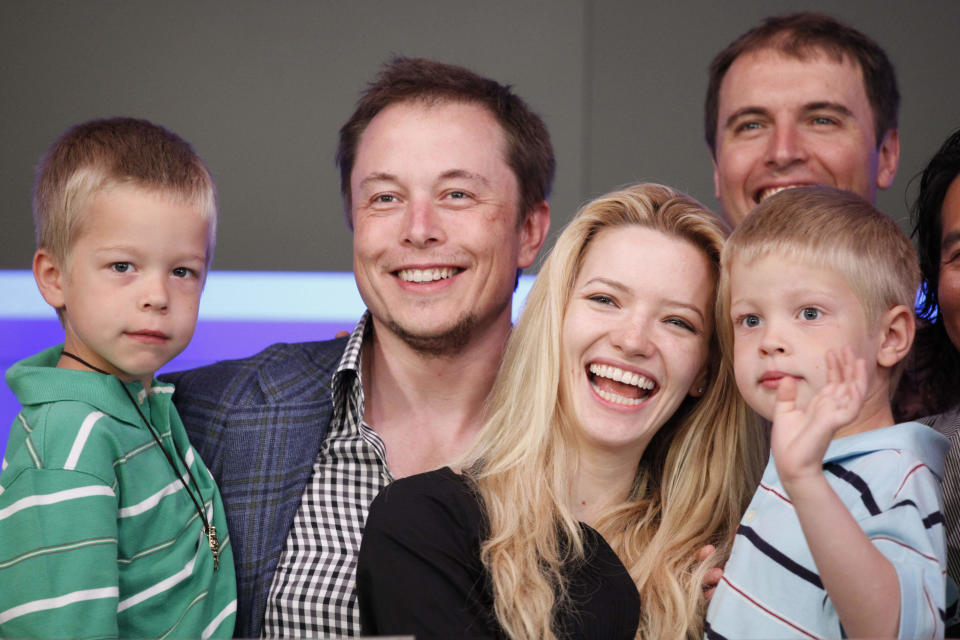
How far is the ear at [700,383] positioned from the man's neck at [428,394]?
0.55 m

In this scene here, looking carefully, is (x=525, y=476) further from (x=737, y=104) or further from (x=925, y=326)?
(x=737, y=104)

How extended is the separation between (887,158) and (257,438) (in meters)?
Result: 1.84

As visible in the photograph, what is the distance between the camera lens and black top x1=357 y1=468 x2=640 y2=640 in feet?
5.90

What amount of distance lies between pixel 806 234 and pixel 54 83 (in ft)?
10.0

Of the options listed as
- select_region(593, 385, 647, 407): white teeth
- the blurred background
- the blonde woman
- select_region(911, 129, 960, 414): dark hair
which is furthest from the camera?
the blurred background

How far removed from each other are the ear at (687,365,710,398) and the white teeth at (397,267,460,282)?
615 mm

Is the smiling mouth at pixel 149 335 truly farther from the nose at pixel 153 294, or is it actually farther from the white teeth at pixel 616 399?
the white teeth at pixel 616 399

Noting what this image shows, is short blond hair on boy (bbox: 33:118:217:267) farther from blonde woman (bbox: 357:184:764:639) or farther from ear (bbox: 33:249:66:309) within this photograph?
blonde woman (bbox: 357:184:764:639)

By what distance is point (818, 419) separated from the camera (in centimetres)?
149

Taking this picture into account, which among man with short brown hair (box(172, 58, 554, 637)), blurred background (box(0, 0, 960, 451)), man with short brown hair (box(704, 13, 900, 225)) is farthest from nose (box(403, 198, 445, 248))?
blurred background (box(0, 0, 960, 451))

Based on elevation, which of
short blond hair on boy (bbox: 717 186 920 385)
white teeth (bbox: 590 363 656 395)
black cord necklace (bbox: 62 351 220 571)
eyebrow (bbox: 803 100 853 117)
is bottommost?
black cord necklace (bbox: 62 351 220 571)

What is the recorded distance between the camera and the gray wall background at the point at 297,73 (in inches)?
157

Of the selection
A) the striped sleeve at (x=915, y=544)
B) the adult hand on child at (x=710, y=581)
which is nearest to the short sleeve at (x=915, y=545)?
the striped sleeve at (x=915, y=544)

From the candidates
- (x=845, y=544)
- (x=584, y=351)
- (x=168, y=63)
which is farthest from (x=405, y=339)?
(x=168, y=63)
